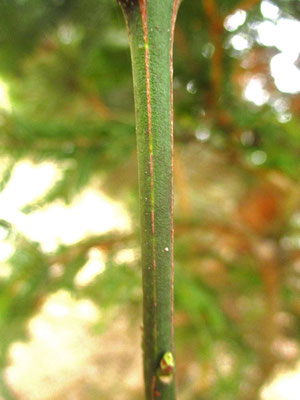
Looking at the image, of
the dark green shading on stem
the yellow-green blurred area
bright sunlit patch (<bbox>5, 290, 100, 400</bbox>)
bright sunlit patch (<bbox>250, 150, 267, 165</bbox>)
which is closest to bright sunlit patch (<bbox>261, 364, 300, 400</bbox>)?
the yellow-green blurred area

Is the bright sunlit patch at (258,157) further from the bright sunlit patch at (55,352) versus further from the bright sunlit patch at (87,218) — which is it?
the bright sunlit patch at (55,352)

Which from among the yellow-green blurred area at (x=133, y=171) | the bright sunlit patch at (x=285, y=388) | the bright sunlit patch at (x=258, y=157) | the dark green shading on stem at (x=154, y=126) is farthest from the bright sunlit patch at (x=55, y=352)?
the dark green shading on stem at (x=154, y=126)

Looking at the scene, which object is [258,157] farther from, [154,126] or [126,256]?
[154,126]

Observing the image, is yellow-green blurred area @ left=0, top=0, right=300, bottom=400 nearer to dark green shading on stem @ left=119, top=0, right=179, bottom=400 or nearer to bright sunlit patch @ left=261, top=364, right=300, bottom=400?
bright sunlit patch @ left=261, top=364, right=300, bottom=400

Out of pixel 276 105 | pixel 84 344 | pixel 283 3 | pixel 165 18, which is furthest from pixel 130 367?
pixel 165 18

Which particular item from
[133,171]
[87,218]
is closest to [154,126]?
[133,171]

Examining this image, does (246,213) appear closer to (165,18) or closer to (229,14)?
(229,14)
